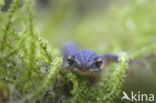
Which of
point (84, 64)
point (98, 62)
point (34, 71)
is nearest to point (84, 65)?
point (84, 64)

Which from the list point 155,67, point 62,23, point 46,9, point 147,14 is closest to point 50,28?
point 62,23

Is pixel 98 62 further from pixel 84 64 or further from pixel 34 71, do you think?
pixel 34 71

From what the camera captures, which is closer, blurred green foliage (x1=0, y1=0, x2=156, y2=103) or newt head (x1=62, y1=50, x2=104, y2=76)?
blurred green foliage (x1=0, y1=0, x2=156, y2=103)

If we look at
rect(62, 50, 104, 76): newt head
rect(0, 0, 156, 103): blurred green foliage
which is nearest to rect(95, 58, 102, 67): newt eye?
rect(62, 50, 104, 76): newt head

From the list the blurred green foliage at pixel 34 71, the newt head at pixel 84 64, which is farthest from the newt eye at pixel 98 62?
the blurred green foliage at pixel 34 71

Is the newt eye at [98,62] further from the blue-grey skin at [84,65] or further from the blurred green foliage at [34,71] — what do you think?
the blurred green foliage at [34,71]

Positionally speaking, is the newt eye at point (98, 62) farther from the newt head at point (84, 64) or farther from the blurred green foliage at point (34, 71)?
the blurred green foliage at point (34, 71)

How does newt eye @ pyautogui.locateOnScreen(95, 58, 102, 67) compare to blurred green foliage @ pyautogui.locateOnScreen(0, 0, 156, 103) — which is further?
newt eye @ pyautogui.locateOnScreen(95, 58, 102, 67)

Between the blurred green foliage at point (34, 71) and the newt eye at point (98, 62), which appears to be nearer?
the blurred green foliage at point (34, 71)

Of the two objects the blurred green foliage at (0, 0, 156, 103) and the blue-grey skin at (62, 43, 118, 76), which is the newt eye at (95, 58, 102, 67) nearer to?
the blue-grey skin at (62, 43, 118, 76)

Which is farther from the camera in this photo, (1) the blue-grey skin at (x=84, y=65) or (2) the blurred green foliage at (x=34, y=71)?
(1) the blue-grey skin at (x=84, y=65)

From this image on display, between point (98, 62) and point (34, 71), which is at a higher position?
point (98, 62)
